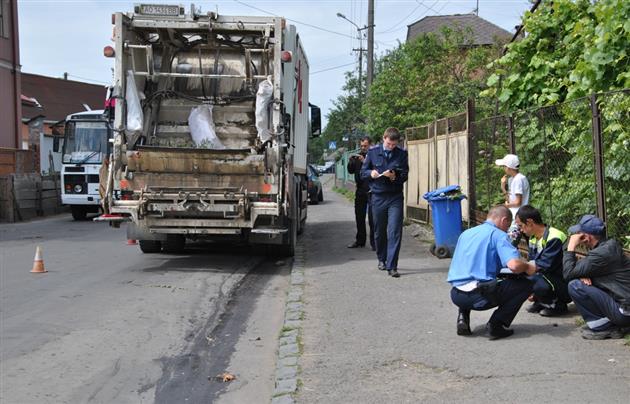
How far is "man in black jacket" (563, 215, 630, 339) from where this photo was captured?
558 cm

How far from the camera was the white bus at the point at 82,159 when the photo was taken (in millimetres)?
20531

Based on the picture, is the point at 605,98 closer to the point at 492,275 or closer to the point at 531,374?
the point at 492,275

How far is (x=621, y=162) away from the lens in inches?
276

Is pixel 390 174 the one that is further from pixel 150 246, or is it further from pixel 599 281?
pixel 150 246

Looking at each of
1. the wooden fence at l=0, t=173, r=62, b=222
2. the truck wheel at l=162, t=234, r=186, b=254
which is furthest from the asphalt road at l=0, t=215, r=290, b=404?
the wooden fence at l=0, t=173, r=62, b=222

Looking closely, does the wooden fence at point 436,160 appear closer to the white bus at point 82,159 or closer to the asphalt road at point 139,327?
the asphalt road at point 139,327

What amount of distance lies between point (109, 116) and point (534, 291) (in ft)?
25.5

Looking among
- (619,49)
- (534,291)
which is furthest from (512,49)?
(534,291)

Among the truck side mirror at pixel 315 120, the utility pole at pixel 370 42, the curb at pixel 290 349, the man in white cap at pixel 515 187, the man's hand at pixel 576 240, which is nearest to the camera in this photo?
the curb at pixel 290 349

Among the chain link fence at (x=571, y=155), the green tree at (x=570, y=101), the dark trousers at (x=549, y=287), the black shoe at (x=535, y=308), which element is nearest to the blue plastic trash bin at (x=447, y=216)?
the chain link fence at (x=571, y=155)

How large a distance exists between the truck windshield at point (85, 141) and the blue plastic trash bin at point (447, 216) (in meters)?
13.2

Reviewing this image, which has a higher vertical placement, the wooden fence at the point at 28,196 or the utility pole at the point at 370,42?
the utility pole at the point at 370,42

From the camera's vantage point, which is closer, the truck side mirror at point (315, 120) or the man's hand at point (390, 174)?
the man's hand at point (390, 174)

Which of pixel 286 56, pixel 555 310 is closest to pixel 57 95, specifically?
pixel 286 56
